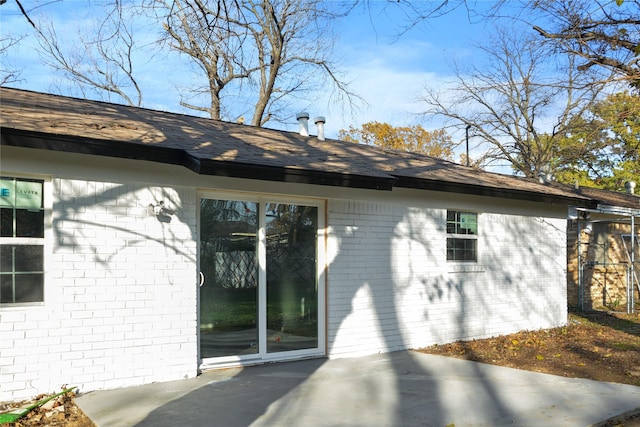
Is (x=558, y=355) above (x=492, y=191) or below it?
below

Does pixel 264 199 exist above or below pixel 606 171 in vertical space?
below

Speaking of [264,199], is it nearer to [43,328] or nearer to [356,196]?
[356,196]

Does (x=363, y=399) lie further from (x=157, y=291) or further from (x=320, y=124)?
(x=320, y=124)

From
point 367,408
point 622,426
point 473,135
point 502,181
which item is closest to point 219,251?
point 367,408

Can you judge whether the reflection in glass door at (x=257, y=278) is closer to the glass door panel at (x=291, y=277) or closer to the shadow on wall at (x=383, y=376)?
the glass door panel at (x=291, y=277)

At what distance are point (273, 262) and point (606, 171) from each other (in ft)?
107

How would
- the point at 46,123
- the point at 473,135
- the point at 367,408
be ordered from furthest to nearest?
1. the point at 473,135
2. the point at 46,123
3. the point at 367,408

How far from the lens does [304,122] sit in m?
11.9

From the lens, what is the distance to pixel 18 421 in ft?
17.7

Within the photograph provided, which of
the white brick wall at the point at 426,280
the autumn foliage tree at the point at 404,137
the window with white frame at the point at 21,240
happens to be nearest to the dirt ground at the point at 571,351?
the white brick wall at the point at 426,280

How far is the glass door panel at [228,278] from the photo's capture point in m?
7.58

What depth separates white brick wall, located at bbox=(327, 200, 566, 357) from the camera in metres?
8.84

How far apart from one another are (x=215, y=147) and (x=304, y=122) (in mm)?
4496

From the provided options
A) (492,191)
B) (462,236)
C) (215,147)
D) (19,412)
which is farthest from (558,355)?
(19,412)
